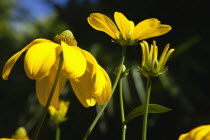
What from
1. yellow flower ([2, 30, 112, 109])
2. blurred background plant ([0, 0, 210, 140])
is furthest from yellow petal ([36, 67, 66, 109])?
blurred background plant ([0, 0, 210, 140])

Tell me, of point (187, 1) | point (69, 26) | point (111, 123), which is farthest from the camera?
point (69, 26)

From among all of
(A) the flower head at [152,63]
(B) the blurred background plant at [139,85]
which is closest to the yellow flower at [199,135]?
(A) the flower head at [152,63]

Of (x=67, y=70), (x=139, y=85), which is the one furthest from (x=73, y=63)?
(x=139, y=85)

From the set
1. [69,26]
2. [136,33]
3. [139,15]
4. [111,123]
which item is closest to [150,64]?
[136,33]

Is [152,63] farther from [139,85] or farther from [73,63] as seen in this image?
[139,85]

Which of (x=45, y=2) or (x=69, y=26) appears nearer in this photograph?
(x=69, y=26)

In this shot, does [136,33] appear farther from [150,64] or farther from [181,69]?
[181,69]

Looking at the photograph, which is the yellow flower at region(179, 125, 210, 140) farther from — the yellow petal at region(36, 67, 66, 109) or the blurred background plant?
the blurred background plant

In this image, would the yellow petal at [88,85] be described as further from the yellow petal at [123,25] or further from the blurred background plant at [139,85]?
the blurred background plant at [139,85]
